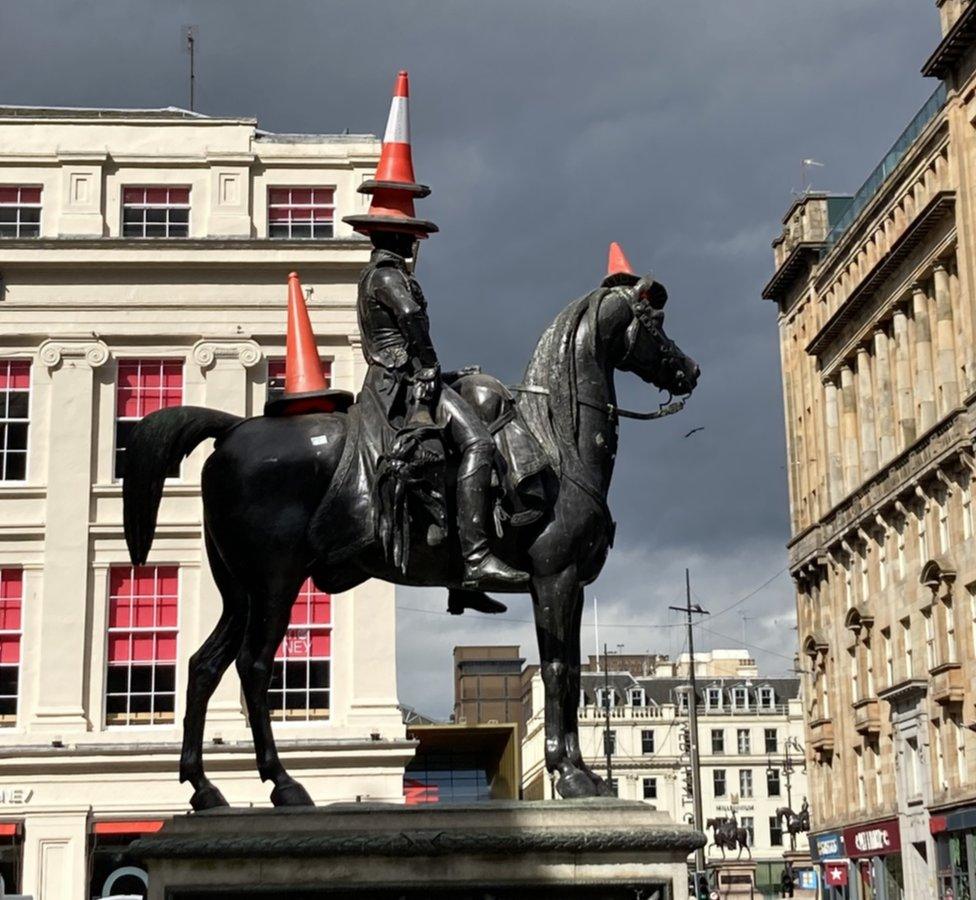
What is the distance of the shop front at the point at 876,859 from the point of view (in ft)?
183

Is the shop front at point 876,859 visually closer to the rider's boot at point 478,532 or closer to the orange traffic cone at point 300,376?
the orange traffic cone at point 300,376

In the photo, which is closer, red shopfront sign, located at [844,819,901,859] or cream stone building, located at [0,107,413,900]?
cream stone building, located at [0,107,413,900]

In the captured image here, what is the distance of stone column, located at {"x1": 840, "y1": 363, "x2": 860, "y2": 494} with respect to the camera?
62581 mm

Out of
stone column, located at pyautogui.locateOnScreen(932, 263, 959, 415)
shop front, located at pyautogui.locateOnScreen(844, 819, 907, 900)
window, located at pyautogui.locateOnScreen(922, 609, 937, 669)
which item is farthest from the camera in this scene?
shop front, located at pyautogui.locateOnScreen(844, 819, 907, 900)

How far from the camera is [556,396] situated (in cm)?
1017

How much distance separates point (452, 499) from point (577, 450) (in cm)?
82

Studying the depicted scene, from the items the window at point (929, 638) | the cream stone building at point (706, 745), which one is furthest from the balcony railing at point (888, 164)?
the cream stone building at point (706, 745)

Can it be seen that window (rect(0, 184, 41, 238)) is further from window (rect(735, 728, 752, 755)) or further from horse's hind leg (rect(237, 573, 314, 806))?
window (rect(735, 728, 752, 755))

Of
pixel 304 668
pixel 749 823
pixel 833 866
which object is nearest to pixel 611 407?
pixel 304 668

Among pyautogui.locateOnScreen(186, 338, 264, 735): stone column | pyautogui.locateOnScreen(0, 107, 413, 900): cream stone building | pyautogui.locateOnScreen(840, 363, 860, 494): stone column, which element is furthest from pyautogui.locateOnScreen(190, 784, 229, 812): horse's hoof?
pyautogui.locateOnScreen(840, 363, 860, 494): stone column

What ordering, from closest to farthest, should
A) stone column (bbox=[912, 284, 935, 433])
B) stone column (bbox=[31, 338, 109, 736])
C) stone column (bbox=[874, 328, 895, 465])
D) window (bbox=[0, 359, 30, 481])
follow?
stone column (bbox=[31, 338, 109, 736])
window (bbox=[0, 359, 30, 481])
stone column (bbox=[912, 284, 935, 433])
stone column (bbox=[874, 328, 895, 465])

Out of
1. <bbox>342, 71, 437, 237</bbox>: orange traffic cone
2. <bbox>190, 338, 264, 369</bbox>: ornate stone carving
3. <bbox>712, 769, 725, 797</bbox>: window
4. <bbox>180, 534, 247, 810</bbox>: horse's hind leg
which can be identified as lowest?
<bbox>180, 534, 247, 810</bbox>: horse's hind leg

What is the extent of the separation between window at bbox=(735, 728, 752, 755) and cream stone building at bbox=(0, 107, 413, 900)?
93609mm

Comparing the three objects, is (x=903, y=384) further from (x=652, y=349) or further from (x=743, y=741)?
(x=743, y=741)
